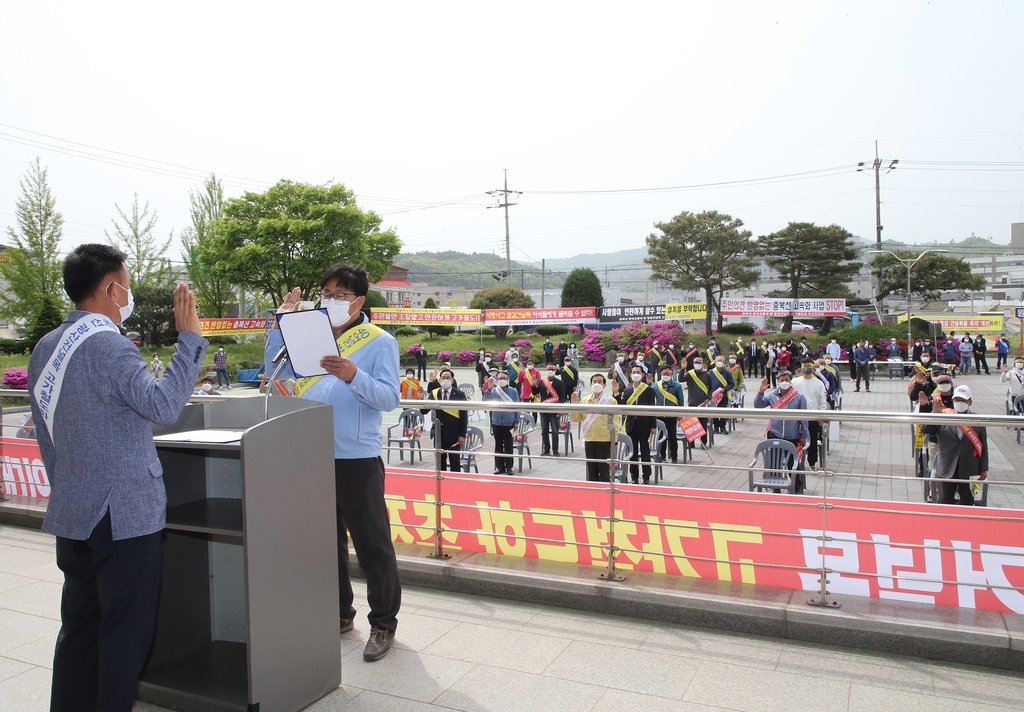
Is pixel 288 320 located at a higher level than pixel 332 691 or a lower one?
higher

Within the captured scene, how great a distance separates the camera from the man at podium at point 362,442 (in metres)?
3.59

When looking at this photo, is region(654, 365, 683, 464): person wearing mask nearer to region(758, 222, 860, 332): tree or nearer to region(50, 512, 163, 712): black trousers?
region(50, 512, 163, 712): black trousers

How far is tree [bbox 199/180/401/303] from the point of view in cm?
4284

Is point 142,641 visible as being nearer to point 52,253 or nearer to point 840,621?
point 840,621

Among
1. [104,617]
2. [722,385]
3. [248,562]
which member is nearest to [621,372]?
[722,385]

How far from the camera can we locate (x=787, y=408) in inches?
337

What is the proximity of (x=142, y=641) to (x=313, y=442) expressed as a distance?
38.2 inches

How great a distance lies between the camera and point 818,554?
4.12 metres

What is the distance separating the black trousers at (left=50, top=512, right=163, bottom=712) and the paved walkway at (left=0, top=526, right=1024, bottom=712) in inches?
24.7

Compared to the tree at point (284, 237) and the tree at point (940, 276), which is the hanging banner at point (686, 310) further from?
the tree at point (940, 276)

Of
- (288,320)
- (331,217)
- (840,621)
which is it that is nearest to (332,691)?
(288,320)

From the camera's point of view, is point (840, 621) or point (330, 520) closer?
point (330, 520)

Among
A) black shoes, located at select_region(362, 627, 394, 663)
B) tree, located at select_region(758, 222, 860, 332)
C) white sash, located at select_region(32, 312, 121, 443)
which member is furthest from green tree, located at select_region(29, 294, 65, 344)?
tree, located at select_region(758, 222, 860, 332)

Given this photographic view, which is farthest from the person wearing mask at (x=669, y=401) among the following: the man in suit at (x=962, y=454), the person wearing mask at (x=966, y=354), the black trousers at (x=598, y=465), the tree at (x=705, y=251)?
the tree at (x=705, y=251)
